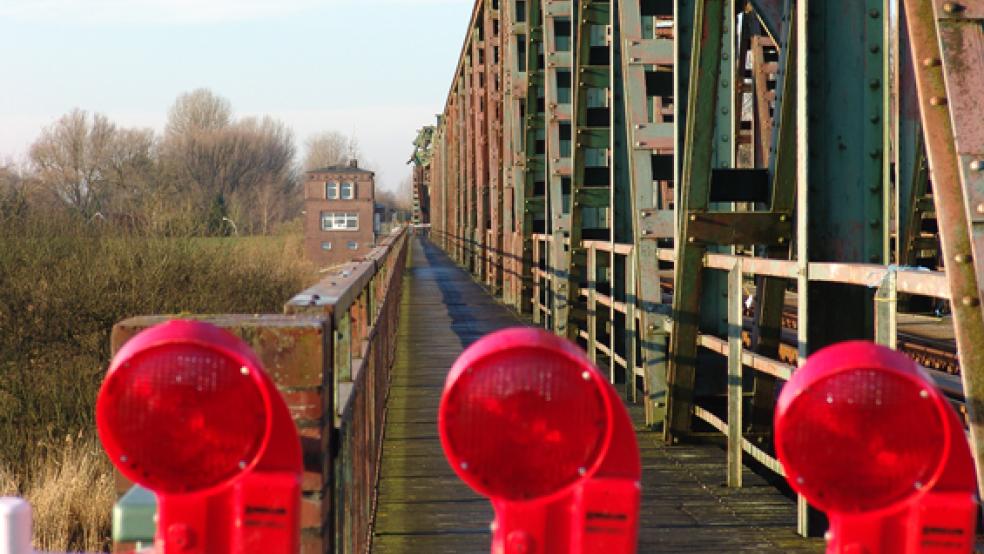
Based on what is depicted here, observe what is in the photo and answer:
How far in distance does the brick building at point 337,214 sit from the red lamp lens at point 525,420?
5239 cm

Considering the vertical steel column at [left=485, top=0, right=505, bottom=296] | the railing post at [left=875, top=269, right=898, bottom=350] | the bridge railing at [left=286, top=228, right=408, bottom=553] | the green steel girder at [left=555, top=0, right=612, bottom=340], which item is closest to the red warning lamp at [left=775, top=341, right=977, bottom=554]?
the bridge railing at [left=286, top=228, right=408, bottom=553]

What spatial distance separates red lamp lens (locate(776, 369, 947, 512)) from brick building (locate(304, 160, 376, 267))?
5250cm

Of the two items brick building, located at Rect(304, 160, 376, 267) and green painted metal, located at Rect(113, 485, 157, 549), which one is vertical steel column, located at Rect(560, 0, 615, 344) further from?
brick building, located at Rect(304, 160, 376, 267)

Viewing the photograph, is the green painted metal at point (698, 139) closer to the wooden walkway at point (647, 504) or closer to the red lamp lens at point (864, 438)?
the wooden walkway at point (647, 504)

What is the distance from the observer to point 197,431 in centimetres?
212

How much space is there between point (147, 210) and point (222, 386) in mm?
24058

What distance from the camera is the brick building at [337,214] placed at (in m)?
56.2

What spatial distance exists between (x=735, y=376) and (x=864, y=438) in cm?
465

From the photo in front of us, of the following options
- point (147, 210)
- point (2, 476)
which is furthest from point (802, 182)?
point (147, 210)

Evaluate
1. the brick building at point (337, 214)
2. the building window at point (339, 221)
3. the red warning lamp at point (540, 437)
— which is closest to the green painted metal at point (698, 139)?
the red warning lamp at point (540, 437)

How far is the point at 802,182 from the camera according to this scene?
5.50m

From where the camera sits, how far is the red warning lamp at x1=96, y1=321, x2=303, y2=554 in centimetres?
211

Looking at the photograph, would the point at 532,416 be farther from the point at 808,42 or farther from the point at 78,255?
the point at 78,255

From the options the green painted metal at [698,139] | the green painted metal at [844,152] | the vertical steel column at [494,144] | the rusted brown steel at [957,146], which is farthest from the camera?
the vertical steel column at [494,144]
